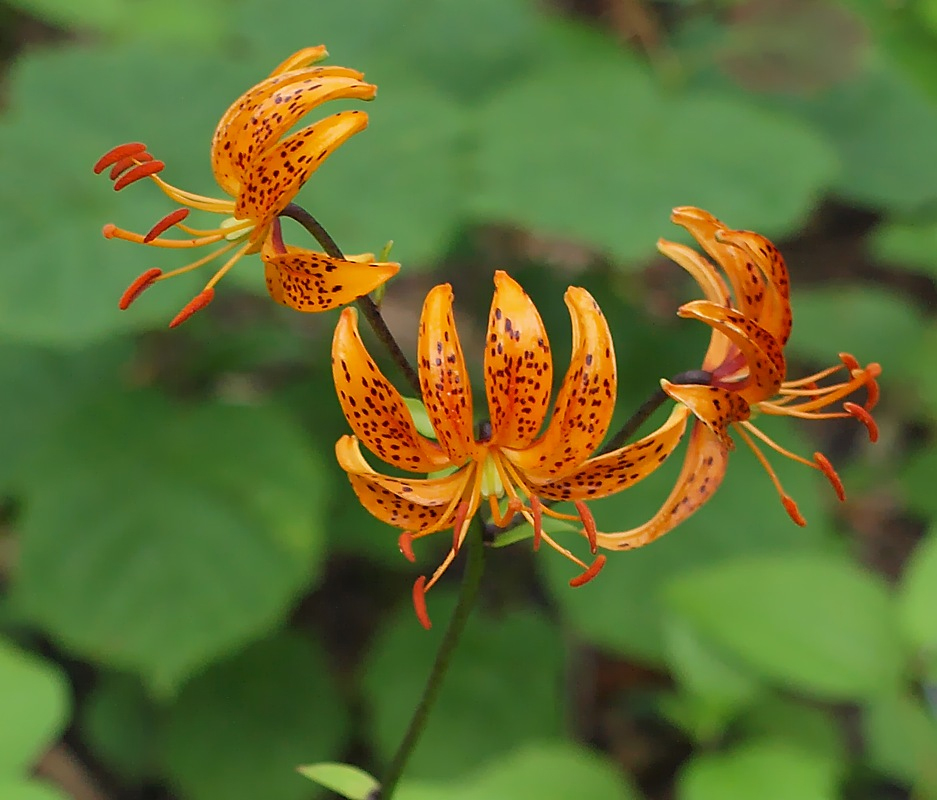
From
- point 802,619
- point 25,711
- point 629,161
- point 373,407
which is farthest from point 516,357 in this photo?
point 629,161

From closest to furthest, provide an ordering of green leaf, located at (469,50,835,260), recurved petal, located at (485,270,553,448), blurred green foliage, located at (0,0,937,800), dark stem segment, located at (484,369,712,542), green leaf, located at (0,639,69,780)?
recurved petal, located at (485,270,553,448) → dark stem segment, located at (484,369,712,542) → green leaf, located at (0,639,69,780) → blurred green foliage, located at (0,0,937,800) → green leaf, located at (469,50,835,260)

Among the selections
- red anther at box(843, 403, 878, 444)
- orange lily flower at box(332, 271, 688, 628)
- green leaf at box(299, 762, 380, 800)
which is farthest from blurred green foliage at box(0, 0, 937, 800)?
red anther at box(843, 403, 878, 444)

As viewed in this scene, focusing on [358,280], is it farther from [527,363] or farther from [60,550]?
[60,550]

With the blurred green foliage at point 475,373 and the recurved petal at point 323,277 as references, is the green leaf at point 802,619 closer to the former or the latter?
the blurred green foliage at point 475,373

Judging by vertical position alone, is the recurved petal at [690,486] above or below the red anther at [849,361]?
below

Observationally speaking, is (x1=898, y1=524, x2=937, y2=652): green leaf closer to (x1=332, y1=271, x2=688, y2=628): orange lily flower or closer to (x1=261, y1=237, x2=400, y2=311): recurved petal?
(x1=332, y1=271, x2=688, y2=628): orange lily flower

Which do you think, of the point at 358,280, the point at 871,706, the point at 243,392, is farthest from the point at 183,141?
the point at 871,706

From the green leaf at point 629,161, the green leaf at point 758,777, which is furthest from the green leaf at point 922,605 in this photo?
the green leaf at point 629,161
